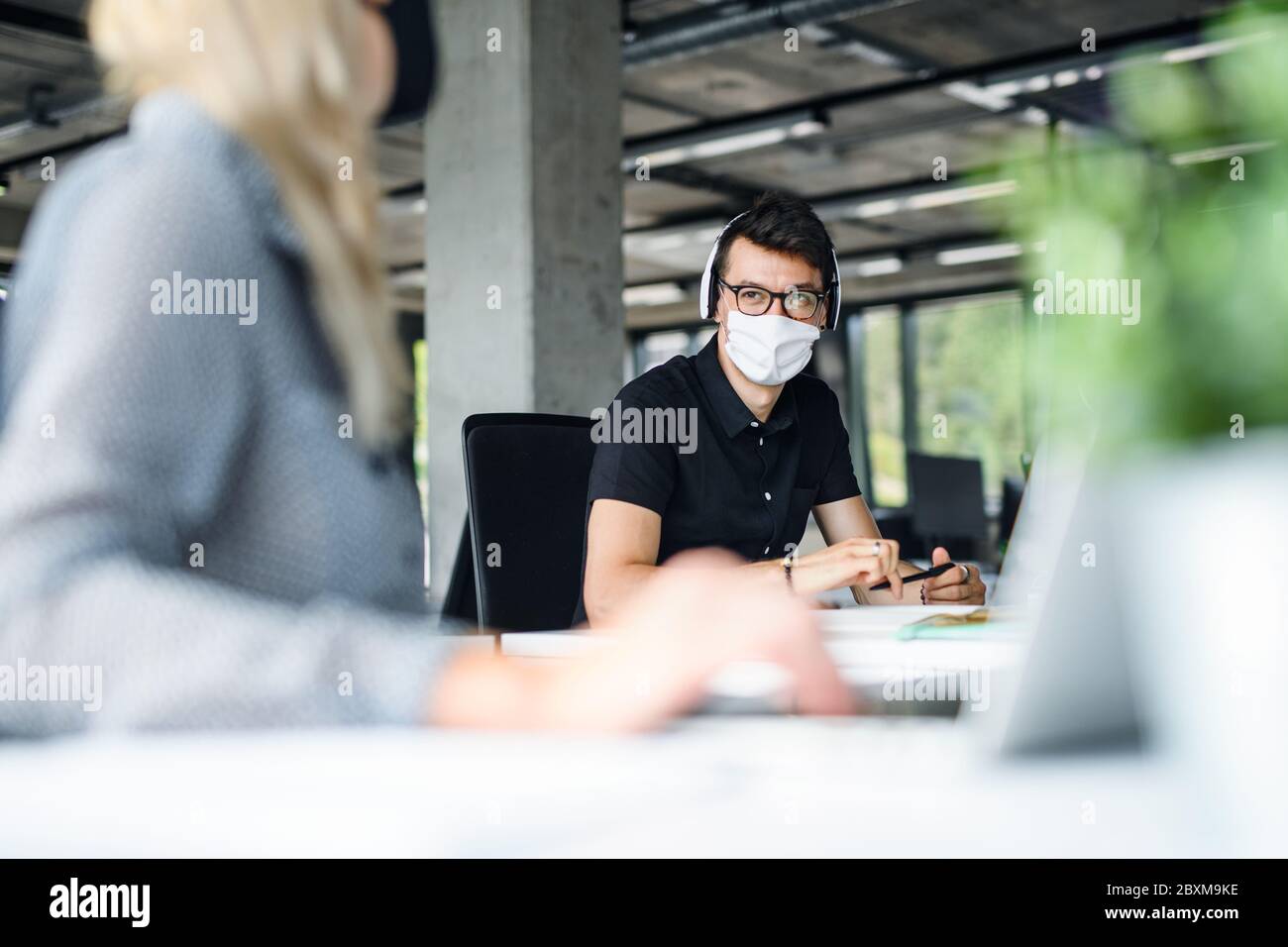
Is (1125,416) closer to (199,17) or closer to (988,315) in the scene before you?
(199,17)

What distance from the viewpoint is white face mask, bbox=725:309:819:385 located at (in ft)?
8.55

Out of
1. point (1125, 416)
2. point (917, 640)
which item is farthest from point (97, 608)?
point (917, 640)

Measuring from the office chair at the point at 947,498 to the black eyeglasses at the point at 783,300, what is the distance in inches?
177

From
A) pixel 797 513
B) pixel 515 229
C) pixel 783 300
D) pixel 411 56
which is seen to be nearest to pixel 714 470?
pixel 797 513

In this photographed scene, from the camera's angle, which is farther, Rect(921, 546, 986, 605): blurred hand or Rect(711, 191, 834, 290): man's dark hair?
Rect(711, 191, 834, 290): man's dark hair

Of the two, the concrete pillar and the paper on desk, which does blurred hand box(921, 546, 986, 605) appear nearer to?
the paper on desk

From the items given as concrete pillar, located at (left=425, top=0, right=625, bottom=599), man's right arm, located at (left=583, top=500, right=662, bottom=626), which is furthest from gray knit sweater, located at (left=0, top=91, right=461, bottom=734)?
concrete pillar, located at (left=425, top=0, right=625, bottom=599)

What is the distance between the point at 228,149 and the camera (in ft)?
2.70

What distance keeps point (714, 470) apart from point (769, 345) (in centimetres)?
28

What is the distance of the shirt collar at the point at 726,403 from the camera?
8.73ft

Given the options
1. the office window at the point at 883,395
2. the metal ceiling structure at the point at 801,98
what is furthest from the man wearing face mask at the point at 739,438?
the office window at the point at 883,395

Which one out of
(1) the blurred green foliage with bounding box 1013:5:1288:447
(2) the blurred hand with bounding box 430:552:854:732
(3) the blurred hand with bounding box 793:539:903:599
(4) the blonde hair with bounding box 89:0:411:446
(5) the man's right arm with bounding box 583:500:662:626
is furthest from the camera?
(5) the man's right arm with bounding box 583:500:662:626

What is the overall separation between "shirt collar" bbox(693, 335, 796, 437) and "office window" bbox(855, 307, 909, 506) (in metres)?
13.5

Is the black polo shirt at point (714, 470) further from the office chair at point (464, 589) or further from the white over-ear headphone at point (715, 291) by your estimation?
the office chair at point (464, 589)
